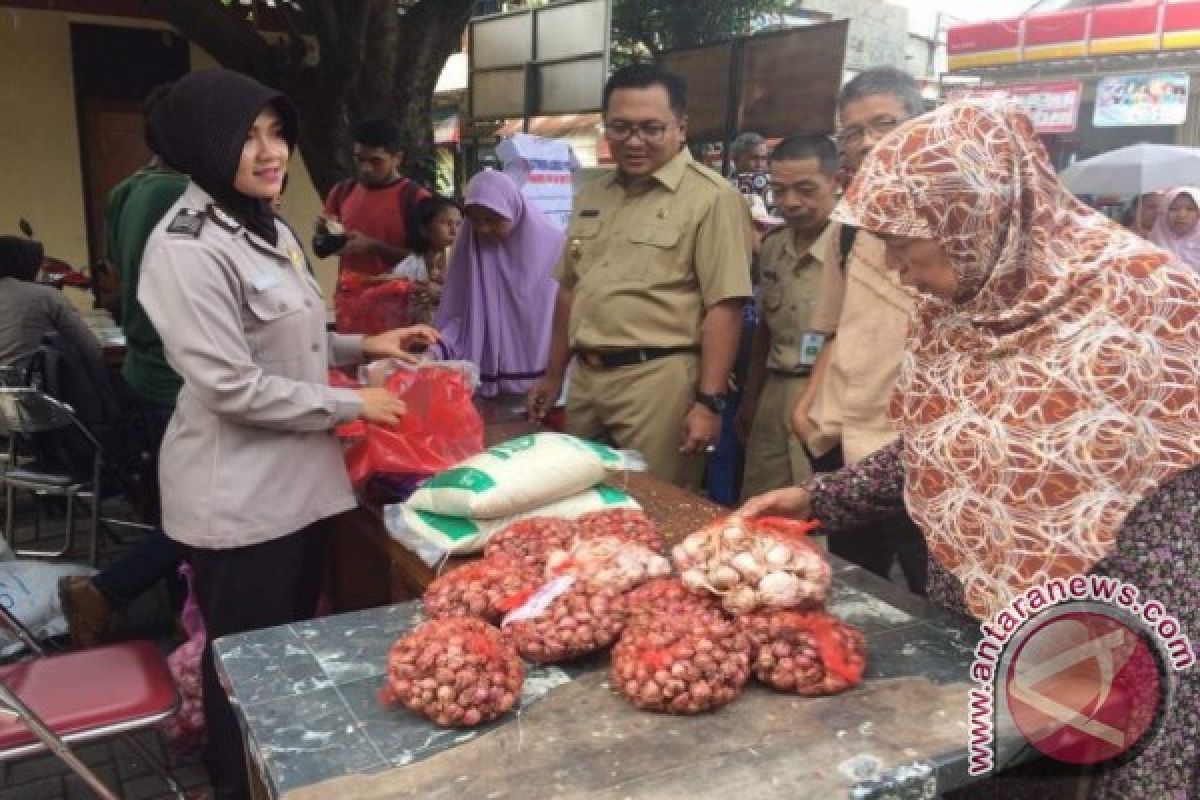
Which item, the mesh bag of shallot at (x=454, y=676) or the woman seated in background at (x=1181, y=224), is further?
the woman seated in background at (x=1181, y=224)

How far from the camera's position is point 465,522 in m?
1.91

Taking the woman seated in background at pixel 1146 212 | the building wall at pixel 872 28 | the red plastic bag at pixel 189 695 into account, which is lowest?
the red plastic bag at pixel 189 695

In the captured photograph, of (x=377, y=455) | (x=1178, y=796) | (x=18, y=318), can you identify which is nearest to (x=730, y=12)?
(x=18, y=318)

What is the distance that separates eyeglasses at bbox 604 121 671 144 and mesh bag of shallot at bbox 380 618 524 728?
1934mm

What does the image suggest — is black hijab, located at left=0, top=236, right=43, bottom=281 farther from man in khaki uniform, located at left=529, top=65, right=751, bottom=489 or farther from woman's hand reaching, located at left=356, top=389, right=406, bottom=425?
woman's hand reaching, located at left=356, top=389, right=406, bottom=425

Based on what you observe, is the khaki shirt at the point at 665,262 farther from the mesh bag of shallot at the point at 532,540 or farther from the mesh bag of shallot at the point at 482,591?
the mesh bag of shallot at the point at 482,591

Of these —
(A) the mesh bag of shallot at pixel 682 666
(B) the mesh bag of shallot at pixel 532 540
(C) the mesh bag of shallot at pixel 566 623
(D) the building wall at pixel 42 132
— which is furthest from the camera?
(D) the building wall at pixel 42 132

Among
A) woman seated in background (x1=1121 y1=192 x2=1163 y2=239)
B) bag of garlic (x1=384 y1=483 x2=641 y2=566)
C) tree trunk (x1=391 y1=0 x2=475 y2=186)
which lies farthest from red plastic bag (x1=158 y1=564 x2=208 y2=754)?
woman seated in background (x1=1121 y1=192 x2=1163 y2=239)

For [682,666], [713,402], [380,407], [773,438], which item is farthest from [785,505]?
[773,438]

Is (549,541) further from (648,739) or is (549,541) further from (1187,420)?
(1187,420)

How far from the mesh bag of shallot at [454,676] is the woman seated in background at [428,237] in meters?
3.04

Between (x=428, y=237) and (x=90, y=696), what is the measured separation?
108 inches

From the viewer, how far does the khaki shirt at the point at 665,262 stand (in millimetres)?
2814

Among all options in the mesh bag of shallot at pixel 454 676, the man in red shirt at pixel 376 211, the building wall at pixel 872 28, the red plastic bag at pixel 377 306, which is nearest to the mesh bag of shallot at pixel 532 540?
the mesh bag of shallot at pixel 454 676
